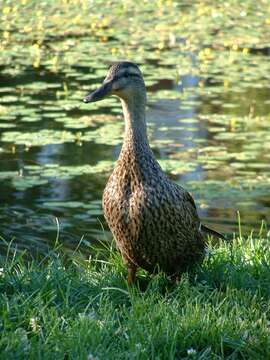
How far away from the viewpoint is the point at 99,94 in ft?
17.0

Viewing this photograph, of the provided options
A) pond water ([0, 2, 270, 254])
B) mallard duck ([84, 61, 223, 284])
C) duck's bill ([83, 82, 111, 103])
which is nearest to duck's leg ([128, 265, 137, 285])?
mallard duck ([84, 61, 223, 284])

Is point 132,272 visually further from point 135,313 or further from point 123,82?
point 123,82

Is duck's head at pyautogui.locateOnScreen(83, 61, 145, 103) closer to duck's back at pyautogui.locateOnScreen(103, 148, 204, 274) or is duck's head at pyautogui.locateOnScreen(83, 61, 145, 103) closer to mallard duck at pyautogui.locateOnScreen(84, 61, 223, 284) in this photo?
mallard duck at pyautogui.locateOnScreen(84, 61, 223, 284)

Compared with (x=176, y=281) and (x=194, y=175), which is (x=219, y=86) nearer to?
(x=194, y=175)

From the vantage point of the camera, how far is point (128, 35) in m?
13.7

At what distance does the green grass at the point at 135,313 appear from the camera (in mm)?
4043

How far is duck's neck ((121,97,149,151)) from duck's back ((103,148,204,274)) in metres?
0.09

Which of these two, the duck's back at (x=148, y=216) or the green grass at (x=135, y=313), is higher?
the duck's back at (x=148, y=216)

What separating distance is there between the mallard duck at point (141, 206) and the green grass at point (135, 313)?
114 millimetres

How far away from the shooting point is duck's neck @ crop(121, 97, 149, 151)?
520cm

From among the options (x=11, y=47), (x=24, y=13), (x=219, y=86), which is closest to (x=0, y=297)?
(x=219, y=86)

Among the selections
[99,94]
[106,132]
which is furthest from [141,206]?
[106,132]

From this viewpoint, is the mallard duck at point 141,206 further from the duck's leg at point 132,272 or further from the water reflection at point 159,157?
the water reflection at point 159,157

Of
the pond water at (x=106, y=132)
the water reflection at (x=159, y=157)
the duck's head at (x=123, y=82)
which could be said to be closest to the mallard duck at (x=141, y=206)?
the duck's head at (x=123, y=82)
